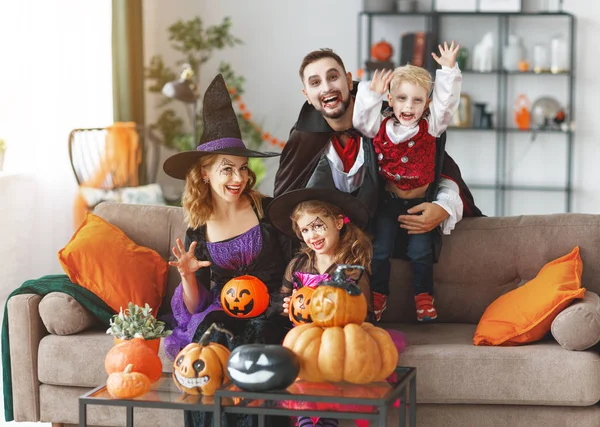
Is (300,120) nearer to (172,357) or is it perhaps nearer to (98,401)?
(172,357)

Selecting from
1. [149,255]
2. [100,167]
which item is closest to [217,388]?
[149,255]

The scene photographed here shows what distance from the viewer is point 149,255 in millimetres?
3291

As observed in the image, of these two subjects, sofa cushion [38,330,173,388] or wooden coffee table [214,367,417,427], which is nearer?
wooden coffee table [214,367,417,427]

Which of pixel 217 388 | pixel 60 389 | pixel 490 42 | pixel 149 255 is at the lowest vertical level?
pixel 60 389

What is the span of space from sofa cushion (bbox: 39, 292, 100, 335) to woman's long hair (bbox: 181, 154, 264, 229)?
49cm

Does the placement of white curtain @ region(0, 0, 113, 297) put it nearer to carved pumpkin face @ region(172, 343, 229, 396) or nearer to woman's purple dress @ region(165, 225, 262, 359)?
woman's purple dress @ region(165, 225, 262, 359)

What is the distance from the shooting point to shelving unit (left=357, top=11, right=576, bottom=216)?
22.1ft

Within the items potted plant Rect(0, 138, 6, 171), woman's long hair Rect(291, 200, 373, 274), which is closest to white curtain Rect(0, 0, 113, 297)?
potted plant Rect(0, 138, 6, 171)

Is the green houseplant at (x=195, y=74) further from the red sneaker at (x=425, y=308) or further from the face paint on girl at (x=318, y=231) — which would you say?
the face paint on girl at (x=318, y=231)

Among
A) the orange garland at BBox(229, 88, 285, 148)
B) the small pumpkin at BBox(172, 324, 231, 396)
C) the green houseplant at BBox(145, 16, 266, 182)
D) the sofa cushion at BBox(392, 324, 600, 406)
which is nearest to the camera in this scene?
the small pumpkin at BBox(172, 324, 231, 396)

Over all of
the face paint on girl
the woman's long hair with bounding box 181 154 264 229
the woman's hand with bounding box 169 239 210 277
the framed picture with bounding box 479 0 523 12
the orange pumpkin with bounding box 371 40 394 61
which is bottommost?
the woman's hand with bounding box 169 239 210 277

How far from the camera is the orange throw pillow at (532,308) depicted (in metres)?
2.82

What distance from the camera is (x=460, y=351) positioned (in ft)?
9.15

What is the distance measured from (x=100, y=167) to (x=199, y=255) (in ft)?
9.05
